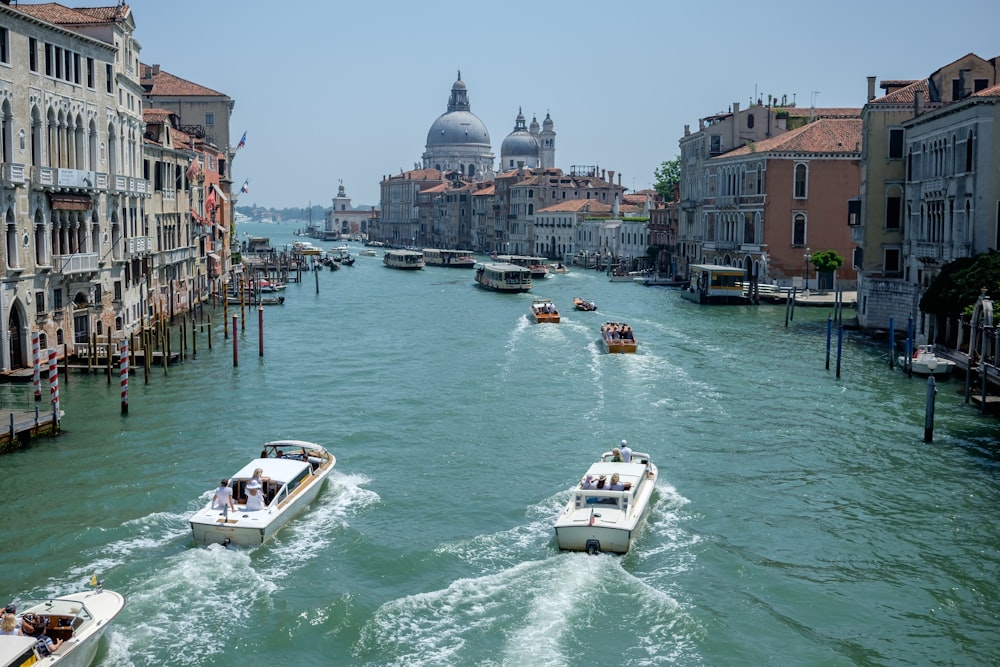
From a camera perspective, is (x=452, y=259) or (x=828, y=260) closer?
(x=828, y=260)

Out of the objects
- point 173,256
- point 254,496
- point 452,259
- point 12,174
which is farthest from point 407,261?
point 254,496

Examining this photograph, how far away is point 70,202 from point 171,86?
33.1 m

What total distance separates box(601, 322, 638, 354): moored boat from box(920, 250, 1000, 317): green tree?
8.72m

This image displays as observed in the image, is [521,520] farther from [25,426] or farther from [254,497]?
[25,426]

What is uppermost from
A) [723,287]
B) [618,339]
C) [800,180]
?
[800,180]

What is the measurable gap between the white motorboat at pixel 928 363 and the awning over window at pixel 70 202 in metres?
21.7

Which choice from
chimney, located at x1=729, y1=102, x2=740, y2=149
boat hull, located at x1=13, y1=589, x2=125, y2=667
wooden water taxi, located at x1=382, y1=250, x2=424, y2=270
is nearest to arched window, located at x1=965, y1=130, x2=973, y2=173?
boat hull, located at x1=13, y1=589, x2=125, y2=667

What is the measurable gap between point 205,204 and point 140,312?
14.8 meters

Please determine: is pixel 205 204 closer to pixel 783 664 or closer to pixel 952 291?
pixel 952 291

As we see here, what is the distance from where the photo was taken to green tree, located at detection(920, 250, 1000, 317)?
27766 mm

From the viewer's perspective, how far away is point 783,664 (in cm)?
1262

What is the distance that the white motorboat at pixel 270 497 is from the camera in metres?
15.7

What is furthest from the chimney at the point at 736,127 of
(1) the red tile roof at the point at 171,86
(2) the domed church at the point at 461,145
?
(2) the domed church at the point at 461,145

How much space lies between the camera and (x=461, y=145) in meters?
170
